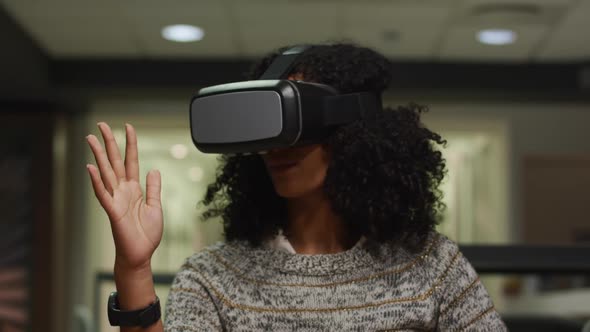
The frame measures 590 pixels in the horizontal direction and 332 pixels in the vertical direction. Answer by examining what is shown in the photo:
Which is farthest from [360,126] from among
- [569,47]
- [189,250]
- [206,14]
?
[189,250]

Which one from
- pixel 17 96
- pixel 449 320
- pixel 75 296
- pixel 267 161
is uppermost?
pixel 17 96

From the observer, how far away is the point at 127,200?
A: 822 mm

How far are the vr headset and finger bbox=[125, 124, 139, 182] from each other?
0.07m

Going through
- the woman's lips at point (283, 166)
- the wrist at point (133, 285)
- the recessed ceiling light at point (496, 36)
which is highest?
the recessed ceiling light at point (496, 36)

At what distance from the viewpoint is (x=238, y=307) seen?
94 cm

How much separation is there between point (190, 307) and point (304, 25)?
2940mm

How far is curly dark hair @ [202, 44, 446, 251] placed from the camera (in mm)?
961

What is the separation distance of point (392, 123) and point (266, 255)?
8.4 inches

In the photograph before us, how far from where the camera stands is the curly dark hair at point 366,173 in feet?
3.15

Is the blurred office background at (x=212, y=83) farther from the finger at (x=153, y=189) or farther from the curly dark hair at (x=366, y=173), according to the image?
the finger at (x=153, y=189)

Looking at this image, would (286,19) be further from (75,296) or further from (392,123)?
(392,123)

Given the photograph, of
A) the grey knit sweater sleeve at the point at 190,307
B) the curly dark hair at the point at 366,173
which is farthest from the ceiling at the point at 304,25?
the grey knit sweater sleeve at the point at 190,307

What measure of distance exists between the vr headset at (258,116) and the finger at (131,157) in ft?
0.24

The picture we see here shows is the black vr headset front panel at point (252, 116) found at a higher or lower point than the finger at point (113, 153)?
higher
